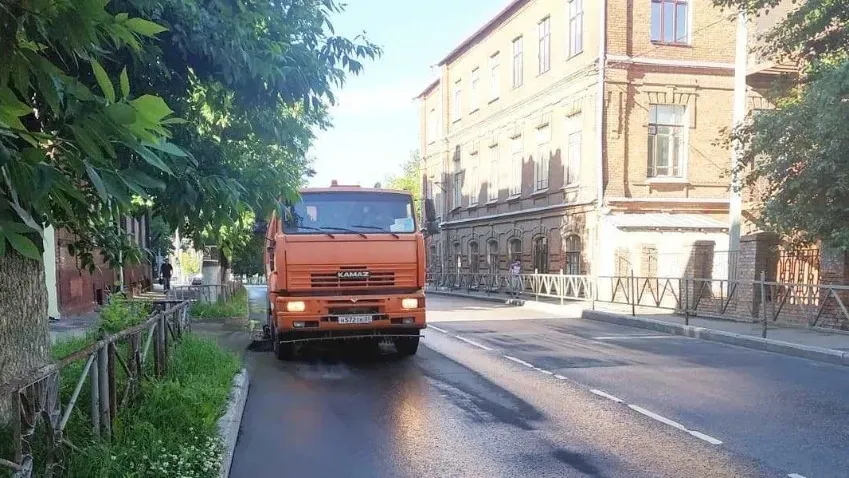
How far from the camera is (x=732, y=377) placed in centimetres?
872

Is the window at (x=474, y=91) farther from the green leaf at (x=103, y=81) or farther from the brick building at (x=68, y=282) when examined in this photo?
the green leaf at (x=103, y=81)

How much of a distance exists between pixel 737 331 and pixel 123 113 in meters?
13.3

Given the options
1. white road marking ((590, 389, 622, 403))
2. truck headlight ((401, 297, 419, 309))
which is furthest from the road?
truck headlight ((401, 297, 419, 309))

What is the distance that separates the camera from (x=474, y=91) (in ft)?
115

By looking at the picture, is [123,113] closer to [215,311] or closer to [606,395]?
[606,395]

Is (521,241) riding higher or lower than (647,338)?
higher

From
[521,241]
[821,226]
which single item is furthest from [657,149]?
[821,226]

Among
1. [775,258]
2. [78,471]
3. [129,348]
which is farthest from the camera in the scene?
[775,258]

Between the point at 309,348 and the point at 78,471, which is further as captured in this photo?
the point at 309,348

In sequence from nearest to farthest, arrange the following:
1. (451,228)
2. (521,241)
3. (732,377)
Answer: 1. (732,377)
2. (521,241)
3. (451,228)

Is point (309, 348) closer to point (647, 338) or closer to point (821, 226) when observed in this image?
point (647, 338)

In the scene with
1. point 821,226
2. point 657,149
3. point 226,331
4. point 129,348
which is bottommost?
point 226,331

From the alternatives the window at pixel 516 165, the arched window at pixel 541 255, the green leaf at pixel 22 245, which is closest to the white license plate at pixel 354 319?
the green leaf at pixel 22 245

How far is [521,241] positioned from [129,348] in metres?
24.3
